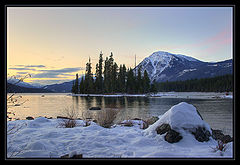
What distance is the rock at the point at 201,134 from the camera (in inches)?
206

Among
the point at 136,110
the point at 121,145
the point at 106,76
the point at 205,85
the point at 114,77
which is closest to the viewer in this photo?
the point at 121,145

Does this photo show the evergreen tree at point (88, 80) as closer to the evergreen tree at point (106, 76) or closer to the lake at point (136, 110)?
the evergreen tree at point (106, 76)

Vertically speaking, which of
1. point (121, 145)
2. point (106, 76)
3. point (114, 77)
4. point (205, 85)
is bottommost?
point (205, 85)

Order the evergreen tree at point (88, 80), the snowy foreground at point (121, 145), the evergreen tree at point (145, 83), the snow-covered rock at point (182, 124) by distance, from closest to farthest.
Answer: the snowy foreground at point (121, 145) < the snow-covered rock at point (182, 124) < the evergreen tree at point (145, 83) < the evergreen tree at point (88, 80)

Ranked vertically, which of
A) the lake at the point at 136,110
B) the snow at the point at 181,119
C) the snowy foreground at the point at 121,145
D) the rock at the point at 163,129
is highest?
the snow at the point at 181,119

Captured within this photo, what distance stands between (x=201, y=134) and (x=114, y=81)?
201 ft

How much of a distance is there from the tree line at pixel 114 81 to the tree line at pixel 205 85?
3929 centimetres

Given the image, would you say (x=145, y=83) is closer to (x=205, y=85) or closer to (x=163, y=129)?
(x=205, y=85)

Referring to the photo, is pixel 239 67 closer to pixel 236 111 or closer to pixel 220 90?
pixel 236 111

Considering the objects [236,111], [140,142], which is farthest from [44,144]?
[236,111]

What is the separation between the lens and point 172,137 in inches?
200

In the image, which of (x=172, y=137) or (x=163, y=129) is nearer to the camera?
(x=172, y=137)

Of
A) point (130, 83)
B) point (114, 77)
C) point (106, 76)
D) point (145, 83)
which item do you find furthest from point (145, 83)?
point (106, 76)

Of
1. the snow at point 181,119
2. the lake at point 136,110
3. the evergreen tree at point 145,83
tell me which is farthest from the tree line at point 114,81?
the snow at point 181,119
